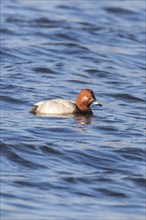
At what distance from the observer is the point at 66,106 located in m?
16.9

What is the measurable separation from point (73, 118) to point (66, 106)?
0.88 ft

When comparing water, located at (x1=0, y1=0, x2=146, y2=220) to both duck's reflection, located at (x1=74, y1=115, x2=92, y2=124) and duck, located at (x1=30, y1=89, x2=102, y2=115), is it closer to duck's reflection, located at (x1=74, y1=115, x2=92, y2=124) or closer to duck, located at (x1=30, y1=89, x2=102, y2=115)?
duck's reflection, located at (x1=74, y1=115, x2=92, y2=124)

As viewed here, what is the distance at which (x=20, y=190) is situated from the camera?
11.8m

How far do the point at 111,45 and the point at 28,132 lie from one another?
1017 cm

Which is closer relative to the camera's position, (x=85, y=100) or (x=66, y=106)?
(x=66, y=106)

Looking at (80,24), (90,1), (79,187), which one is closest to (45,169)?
(79,187)

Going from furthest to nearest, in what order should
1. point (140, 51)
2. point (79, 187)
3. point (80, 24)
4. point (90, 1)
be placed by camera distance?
point (90, 1) < point (80, 24) < point (140, 51) < point (79, 187)

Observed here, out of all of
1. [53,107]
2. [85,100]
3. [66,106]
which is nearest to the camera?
[53,107]

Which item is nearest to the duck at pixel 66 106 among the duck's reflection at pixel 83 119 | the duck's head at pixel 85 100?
the duck's head at pixel 85 100

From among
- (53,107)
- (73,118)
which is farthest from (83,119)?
(53,107)

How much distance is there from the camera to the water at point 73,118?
460 inches

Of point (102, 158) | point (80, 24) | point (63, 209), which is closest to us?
point (63, 209)

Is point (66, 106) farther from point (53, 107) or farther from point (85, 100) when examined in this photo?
point (85, 100)

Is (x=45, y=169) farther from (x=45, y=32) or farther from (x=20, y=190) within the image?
(x=45, y=32)
